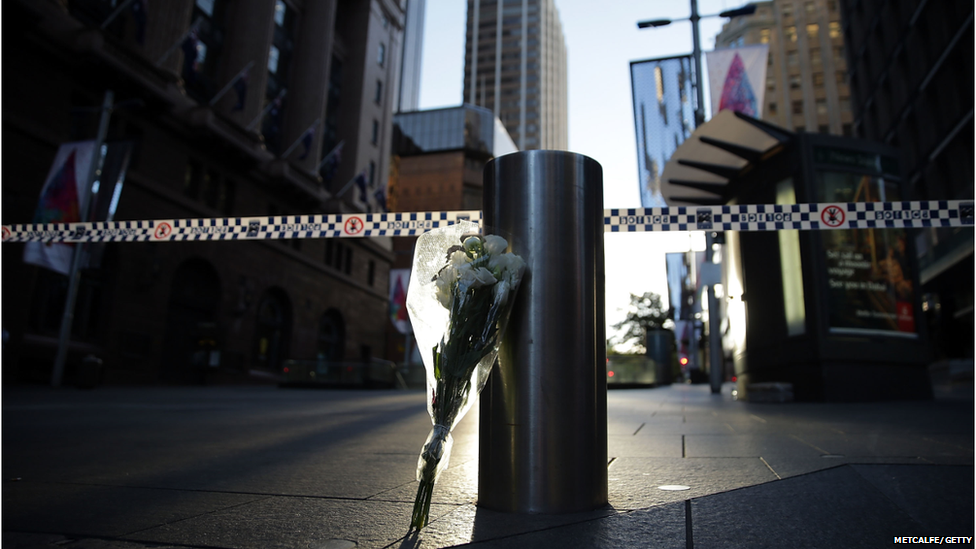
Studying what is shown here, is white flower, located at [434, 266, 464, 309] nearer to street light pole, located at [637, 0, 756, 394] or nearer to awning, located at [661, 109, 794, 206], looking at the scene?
awning, located at [661, 109, 794, 206]

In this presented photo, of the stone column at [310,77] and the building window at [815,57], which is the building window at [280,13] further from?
the building window at [815,57]

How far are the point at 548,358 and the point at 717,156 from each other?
1119 cm

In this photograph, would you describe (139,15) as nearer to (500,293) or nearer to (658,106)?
(658,106)

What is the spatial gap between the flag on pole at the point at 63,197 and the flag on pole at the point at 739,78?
14.6m

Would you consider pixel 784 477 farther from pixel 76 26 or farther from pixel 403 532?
pixel 76 26

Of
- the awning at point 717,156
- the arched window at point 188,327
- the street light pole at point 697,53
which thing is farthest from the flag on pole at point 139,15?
the awning at point 717,156

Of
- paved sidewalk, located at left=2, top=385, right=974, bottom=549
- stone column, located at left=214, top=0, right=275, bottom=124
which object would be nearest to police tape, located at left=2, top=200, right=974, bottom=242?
paved sidewalk, located at left=2, top=385, right=974, bottom=549

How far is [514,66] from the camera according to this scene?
148m

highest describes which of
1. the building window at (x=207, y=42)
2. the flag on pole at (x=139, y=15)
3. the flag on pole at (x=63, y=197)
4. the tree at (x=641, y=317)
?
the building window at (x=207, y=42)

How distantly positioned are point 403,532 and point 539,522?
1.66 ft

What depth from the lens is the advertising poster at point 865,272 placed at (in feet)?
34.1

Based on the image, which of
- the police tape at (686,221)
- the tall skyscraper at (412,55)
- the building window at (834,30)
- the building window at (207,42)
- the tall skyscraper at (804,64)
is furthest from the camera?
the tall skyscraper at (412,55)

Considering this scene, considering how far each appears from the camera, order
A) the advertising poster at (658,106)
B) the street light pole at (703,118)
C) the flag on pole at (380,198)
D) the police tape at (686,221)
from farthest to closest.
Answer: the flag on pole at (380,198)
the street light pole at (703,118)
the advertising poster at (658,106)
the police tape at (686,221)

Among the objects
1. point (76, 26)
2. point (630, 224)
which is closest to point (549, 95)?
point (76, 26)
